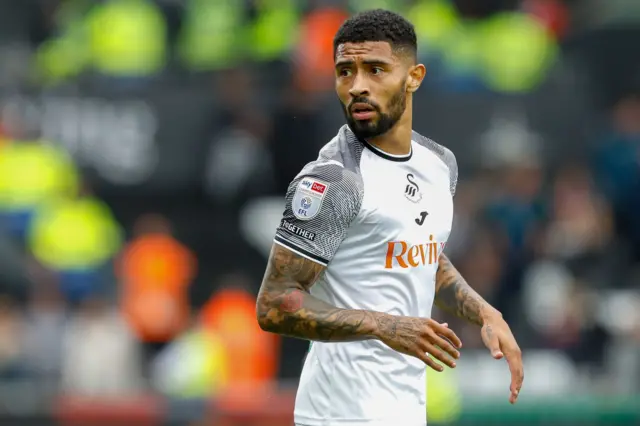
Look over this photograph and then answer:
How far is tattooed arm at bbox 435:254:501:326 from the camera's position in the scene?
549 cm

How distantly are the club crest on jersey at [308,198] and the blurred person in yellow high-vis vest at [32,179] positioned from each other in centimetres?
1007

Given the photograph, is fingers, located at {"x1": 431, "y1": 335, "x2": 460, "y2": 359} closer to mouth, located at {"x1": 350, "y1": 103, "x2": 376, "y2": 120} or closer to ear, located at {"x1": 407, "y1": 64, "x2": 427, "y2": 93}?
mouth, located at {"x1": 350, "y1": 103, "x2": 376, "y2": 120}

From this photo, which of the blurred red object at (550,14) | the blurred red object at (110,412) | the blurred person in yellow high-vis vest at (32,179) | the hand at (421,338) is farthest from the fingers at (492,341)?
the blurred red object at (550,14)

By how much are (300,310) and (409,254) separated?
532mm

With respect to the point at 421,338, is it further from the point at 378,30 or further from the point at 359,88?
the point at 378,30

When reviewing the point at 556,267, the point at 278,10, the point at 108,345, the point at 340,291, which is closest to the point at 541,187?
the point at 556,267

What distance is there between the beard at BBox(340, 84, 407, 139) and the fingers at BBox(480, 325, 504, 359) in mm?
876

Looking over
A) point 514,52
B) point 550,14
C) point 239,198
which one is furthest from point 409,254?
point 550,14

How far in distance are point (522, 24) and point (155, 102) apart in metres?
4.82

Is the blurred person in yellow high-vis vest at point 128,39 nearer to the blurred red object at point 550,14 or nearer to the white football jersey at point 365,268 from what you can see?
the blurred red object at point 550,14

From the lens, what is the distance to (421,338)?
15.5 ft

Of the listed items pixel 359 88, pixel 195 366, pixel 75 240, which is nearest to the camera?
pixel 359 88

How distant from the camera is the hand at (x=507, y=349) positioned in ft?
16.7

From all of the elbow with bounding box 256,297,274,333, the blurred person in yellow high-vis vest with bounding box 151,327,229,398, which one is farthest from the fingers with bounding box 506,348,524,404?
the blurred person in yellow high-vis vest with bounding box 151,327,229,398
